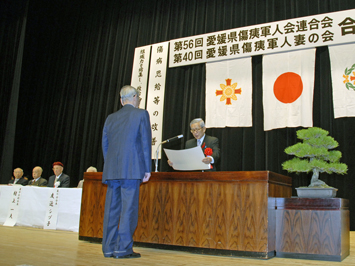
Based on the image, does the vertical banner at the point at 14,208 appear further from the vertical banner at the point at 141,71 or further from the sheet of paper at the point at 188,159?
the sheet of paper at the point at 188,159

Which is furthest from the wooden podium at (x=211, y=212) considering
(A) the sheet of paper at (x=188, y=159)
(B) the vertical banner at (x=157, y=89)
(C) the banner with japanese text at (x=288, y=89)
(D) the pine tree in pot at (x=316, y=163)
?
(B) the vertical banner at (x=157, y=89)

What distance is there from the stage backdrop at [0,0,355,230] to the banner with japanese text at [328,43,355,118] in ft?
1.00

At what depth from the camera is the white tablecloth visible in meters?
4.21

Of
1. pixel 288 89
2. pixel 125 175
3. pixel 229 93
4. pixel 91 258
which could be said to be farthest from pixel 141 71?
pixel 91 258

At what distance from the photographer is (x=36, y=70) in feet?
27.0

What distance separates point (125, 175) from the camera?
2.19 meters

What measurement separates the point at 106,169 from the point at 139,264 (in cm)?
64

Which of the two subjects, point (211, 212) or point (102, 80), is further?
point (102, 80)

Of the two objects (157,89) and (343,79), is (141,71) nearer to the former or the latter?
(157,89)

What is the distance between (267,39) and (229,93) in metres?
0.93

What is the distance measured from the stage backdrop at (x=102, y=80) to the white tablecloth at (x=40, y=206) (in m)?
1.92

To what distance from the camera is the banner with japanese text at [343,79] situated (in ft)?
14.4

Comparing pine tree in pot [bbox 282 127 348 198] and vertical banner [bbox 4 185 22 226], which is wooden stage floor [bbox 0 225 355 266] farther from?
vertical banner [bbox 4 185 22 226]

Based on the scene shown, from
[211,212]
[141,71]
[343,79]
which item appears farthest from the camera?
[141,71]
